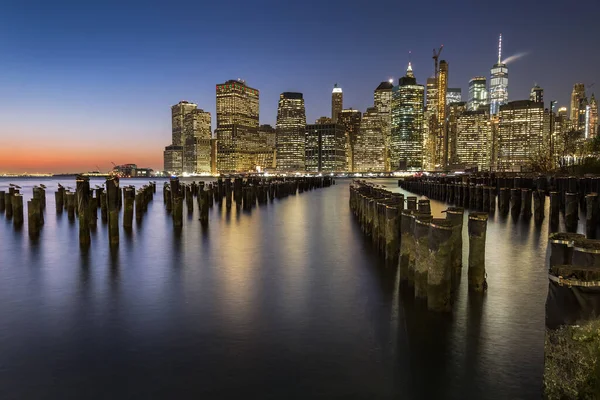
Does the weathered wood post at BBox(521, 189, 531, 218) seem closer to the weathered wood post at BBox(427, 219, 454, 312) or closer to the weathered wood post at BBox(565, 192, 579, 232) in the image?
the weathered wood post at BBox(565, 192, 579, 232)

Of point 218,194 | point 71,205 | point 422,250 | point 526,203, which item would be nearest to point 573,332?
point 422,250

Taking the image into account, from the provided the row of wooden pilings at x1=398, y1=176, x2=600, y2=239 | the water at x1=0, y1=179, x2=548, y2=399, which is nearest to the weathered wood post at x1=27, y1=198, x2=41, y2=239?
the water at x1=0, y1=179, x2=548, y2=399

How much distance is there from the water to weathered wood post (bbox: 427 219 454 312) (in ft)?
0.97

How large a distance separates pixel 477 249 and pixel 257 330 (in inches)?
176

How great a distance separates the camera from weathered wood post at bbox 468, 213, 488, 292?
871 cm

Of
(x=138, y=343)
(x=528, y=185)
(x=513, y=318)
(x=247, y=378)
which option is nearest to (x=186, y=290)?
(x=138, y=343)

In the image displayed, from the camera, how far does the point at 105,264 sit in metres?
12.9

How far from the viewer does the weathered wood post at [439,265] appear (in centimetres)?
731

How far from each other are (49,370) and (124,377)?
1.10 meters

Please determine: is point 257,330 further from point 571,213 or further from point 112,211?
point 571,213

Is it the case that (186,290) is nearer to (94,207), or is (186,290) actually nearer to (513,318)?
(513,318)

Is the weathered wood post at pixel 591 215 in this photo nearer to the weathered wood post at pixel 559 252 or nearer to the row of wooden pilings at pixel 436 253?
the row of wooden pilings at pixel 436 253

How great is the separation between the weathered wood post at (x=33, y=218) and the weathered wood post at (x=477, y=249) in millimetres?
17312

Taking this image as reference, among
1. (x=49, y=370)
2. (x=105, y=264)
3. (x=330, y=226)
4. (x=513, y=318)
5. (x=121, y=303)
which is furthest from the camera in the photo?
(x=330, y=226)
